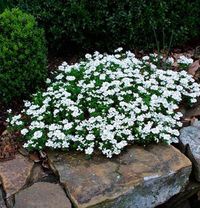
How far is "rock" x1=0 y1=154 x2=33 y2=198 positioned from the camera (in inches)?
138

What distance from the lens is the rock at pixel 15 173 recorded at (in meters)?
3.51

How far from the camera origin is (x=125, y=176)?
138 inches

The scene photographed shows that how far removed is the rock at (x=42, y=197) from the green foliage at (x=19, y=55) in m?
1.09

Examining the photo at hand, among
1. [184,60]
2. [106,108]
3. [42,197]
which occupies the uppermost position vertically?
[184,60]

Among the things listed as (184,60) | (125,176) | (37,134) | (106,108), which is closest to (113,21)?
(184,60)

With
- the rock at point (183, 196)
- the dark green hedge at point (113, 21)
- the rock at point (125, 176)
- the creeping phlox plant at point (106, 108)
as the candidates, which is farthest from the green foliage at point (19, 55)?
the rock at point (183, 196)

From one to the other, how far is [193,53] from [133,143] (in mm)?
1784

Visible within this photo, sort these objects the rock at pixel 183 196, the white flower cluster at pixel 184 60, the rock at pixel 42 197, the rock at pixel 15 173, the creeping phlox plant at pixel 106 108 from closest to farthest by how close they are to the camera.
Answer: the rock at pixel 42 197 → the rock at pixel 15 173 → the creeping phlox plant at pixel 106 108 → the rock at pixel 183 196 → the white flower cluster at pixel 184 60

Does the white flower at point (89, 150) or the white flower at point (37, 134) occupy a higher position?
the white flower at point (37, 134)

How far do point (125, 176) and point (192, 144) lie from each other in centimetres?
68

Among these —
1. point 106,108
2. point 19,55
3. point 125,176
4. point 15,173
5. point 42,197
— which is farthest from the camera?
point 19,55

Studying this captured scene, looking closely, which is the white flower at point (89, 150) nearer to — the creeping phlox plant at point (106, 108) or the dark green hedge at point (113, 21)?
the creeping phlox plant at point (106, 108)

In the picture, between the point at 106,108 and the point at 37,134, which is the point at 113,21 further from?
the point at 37,134

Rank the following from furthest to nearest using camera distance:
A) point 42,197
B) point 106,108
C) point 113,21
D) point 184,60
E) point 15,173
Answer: point 113,21 < point 184,60 < point 106,108 < point 15,173 < point 42,197
